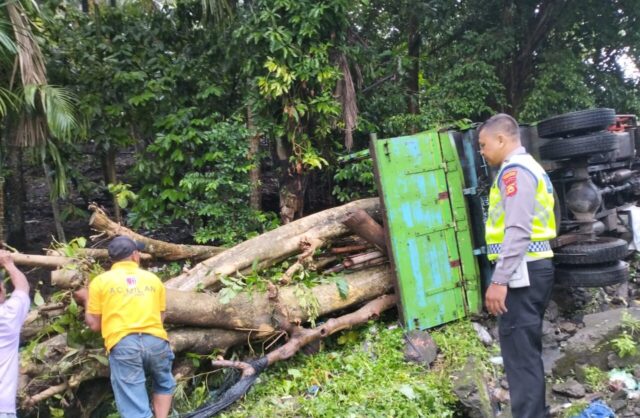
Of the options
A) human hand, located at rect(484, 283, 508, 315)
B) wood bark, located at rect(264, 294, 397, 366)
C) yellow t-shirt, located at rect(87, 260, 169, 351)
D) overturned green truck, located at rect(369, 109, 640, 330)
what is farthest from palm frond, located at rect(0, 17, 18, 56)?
human hand, located at rect(484, 283, 508, 315)

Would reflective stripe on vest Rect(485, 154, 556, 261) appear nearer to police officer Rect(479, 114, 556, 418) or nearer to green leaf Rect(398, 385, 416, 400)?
police officer Rect(479, 114, 556, 418)

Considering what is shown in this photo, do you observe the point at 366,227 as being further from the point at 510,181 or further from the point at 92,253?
the point at 92,253

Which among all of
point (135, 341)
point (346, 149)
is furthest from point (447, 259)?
point (135, 341)

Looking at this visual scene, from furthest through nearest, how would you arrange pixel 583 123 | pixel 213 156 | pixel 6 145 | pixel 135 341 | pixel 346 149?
pixel 6 145 → pixel 346 149 → pixel 213 156 → pixel 583 123 → pixel 135 341

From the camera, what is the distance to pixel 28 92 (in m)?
5.72

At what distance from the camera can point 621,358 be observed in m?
4.00

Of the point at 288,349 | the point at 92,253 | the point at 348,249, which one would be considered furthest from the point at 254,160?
the point at 288,349

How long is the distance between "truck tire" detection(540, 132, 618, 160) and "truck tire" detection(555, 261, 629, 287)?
1130 mm

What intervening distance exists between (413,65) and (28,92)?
6070mm

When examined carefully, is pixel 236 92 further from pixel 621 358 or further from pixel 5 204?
pixel 621 358

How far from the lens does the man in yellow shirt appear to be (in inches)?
135

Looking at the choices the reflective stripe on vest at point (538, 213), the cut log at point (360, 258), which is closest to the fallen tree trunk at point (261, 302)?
the cut log at point (360, 258)

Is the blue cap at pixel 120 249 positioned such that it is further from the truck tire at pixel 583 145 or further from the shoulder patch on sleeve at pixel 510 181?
the truck tire at pixel 583 145

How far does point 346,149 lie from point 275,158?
1.08 metres
